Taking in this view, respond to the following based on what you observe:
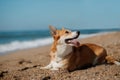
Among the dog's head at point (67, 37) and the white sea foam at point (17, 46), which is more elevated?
the dog's head at point (67, 37)

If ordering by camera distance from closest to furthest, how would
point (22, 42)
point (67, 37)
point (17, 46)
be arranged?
point (67, 37) < point (17, 46) < point (22, 42)

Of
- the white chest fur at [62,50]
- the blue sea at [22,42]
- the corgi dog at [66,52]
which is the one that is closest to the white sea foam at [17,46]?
the blue sea at [22,42]

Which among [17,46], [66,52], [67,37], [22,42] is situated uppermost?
[67,37]

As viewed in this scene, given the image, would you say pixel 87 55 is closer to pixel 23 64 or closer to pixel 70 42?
pixel 70 42

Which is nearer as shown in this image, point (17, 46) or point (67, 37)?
point (67, 37)

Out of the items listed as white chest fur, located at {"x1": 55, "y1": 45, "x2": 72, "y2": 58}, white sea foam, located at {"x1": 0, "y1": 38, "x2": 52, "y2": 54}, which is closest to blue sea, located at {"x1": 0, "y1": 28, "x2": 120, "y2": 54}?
white sea foam, located at {"x1": 0, "y1": 38, "x2": 52, "y2": 54}

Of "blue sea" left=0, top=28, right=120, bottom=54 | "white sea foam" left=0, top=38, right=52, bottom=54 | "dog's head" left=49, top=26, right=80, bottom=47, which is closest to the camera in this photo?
"dog's head" left=49, top=26, right=80, bottom=47

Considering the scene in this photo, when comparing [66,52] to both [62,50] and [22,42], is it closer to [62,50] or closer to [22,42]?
[62,50]

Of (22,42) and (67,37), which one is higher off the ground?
(67,37)

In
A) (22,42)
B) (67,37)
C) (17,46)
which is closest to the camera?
(67,37)

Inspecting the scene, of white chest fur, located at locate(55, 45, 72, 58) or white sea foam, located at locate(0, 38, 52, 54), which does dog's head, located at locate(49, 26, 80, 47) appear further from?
white sea foam, located at locate(0, 38, 52, 54)

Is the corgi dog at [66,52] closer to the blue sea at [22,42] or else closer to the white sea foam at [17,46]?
the blue sea at [22,42]

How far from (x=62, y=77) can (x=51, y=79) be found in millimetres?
261

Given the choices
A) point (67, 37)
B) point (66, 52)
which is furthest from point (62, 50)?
point (67, 37)
